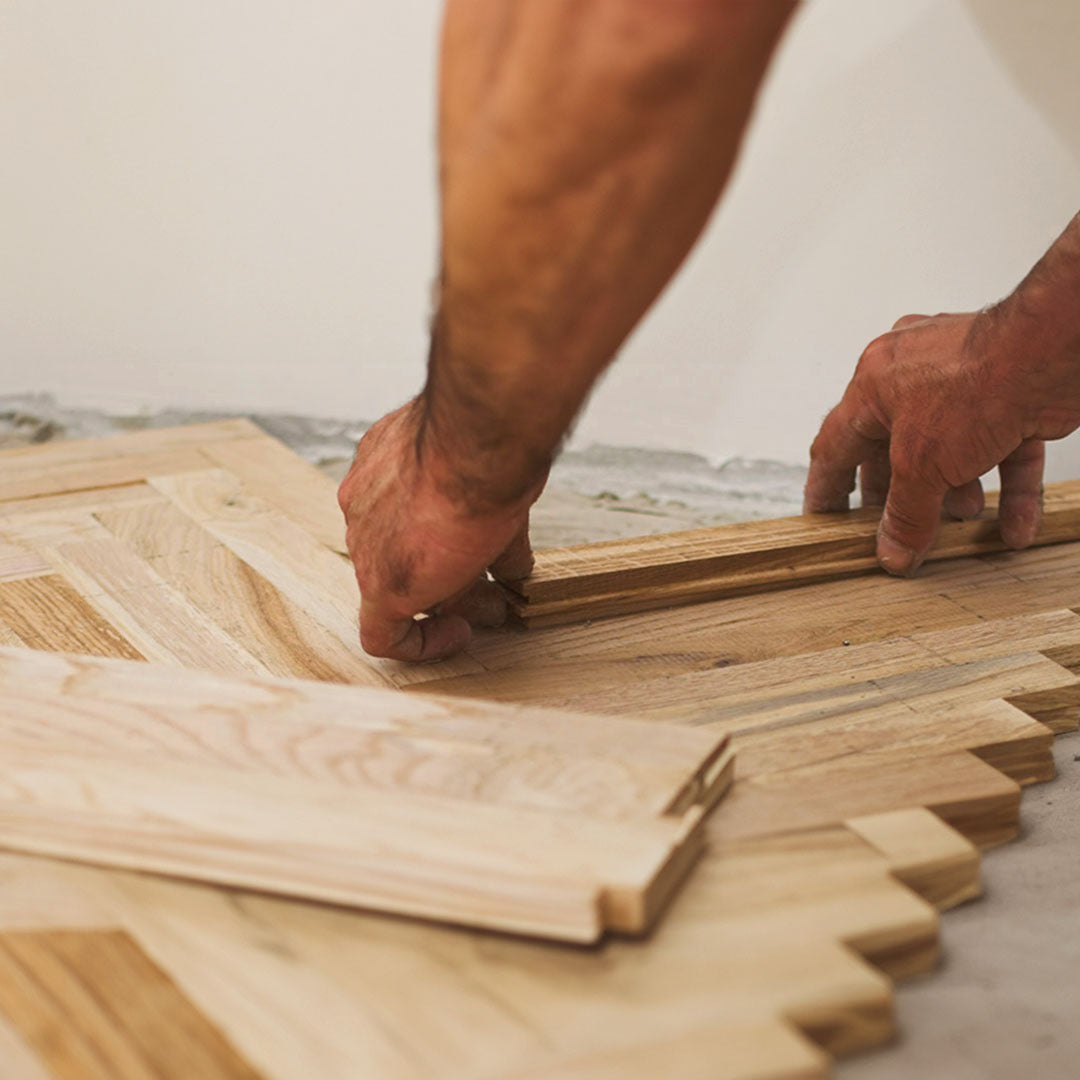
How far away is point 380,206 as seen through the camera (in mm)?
3020

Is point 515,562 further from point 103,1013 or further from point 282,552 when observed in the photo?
point 103,1013

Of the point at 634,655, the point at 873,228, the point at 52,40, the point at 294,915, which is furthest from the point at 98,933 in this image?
the point at 52,40

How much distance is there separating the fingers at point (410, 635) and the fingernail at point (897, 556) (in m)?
0.64

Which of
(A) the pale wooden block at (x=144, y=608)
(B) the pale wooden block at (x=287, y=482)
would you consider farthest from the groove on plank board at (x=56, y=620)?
(B) the pale wooden block at (x=287, y=482)

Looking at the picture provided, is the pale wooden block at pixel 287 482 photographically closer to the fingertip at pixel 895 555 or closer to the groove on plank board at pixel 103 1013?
the fingertip at pixel 895 555

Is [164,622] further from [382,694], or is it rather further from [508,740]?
[508,740]

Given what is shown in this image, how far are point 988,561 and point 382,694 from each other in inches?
41.7

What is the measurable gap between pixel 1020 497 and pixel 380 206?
1.64 m

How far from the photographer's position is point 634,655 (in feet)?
5.45

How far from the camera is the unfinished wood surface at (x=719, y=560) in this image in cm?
174

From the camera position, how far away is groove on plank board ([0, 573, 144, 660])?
162 cm

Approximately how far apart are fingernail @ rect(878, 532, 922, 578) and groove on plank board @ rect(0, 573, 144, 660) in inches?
40.1

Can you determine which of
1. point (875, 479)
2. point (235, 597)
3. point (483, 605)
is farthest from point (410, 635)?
point (875, 479)

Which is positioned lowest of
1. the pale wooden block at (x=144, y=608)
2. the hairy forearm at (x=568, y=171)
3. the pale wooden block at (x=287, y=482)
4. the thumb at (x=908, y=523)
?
the pale wooden block at (x=144, y=608)
